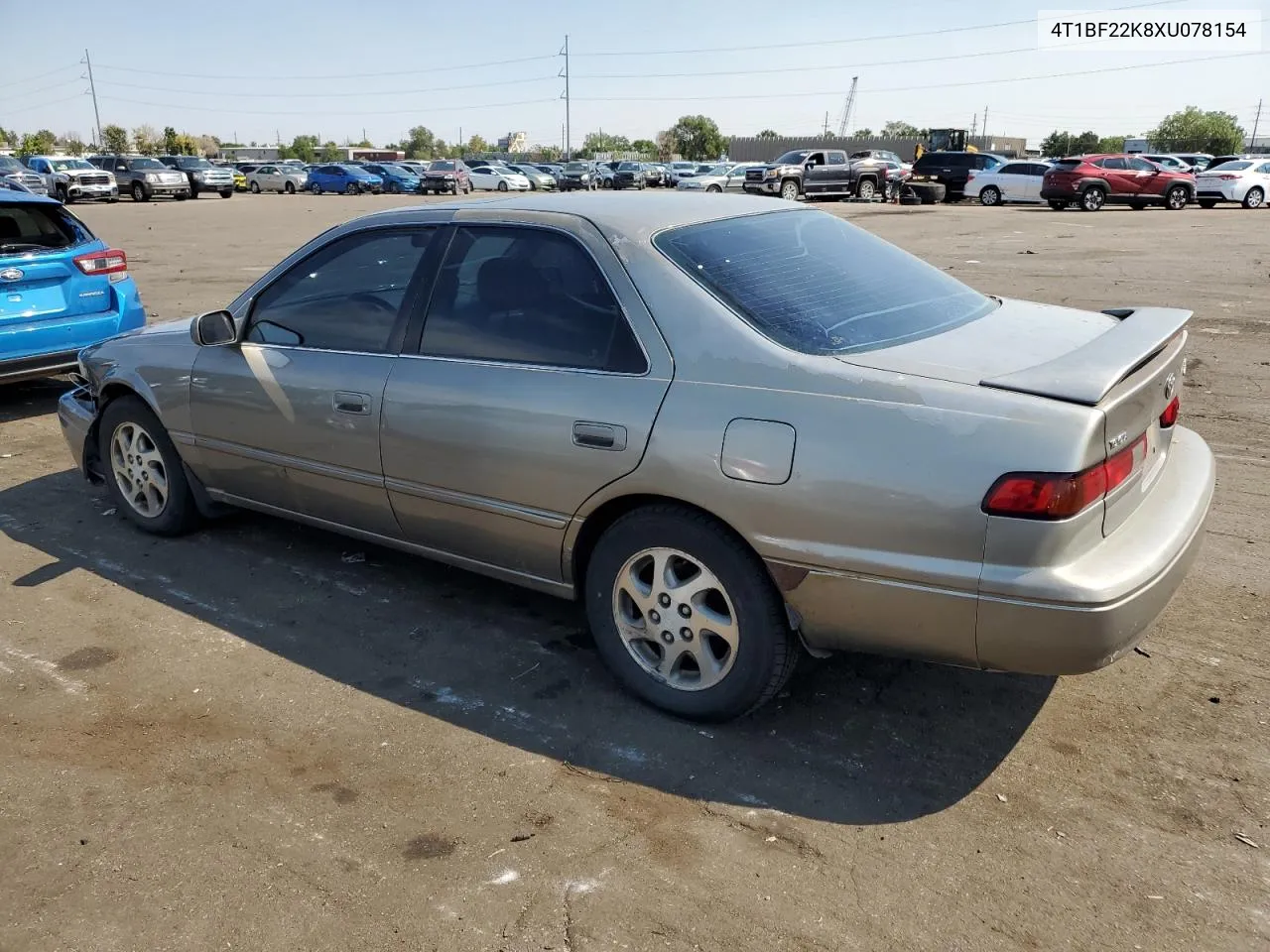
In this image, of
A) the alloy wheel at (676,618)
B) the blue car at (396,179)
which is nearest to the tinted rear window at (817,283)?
the alloy wheel at (676,618)

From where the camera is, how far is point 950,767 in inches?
121

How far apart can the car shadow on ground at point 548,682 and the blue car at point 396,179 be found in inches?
1840

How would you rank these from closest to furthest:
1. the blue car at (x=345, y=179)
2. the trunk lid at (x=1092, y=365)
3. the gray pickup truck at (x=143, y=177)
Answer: the trunk lid at (x=1092, y=365), the gray pickup truck at (x=143, y=177), the blue car at (x=345, y=179)

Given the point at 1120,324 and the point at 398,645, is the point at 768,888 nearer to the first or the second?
the point at 398,645

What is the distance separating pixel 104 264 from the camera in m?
7.51

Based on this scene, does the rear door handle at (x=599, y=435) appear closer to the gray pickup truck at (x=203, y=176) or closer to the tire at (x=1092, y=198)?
the tire at (x=1092, y=198)

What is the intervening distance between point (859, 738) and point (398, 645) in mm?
1788

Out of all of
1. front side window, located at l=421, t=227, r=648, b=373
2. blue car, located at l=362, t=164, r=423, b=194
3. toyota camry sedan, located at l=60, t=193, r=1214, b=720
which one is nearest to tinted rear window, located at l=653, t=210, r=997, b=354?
toyota camry sedan, located at l=60, t=193, r=1214, b=720

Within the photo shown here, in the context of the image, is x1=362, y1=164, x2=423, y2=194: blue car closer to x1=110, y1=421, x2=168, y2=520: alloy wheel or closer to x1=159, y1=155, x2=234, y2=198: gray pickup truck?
x1=159, y1=155, x2=234, y2=198: gray pickup truck

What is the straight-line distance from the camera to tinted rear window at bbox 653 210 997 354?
126 inches

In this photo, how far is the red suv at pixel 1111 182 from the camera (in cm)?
2905

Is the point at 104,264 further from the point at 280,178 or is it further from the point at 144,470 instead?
the point at 280,178

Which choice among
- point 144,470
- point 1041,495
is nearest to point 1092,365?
point 1041,495

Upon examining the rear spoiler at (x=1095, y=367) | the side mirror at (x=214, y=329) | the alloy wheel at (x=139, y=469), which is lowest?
the alloy wheel at (x=139, y=469)
